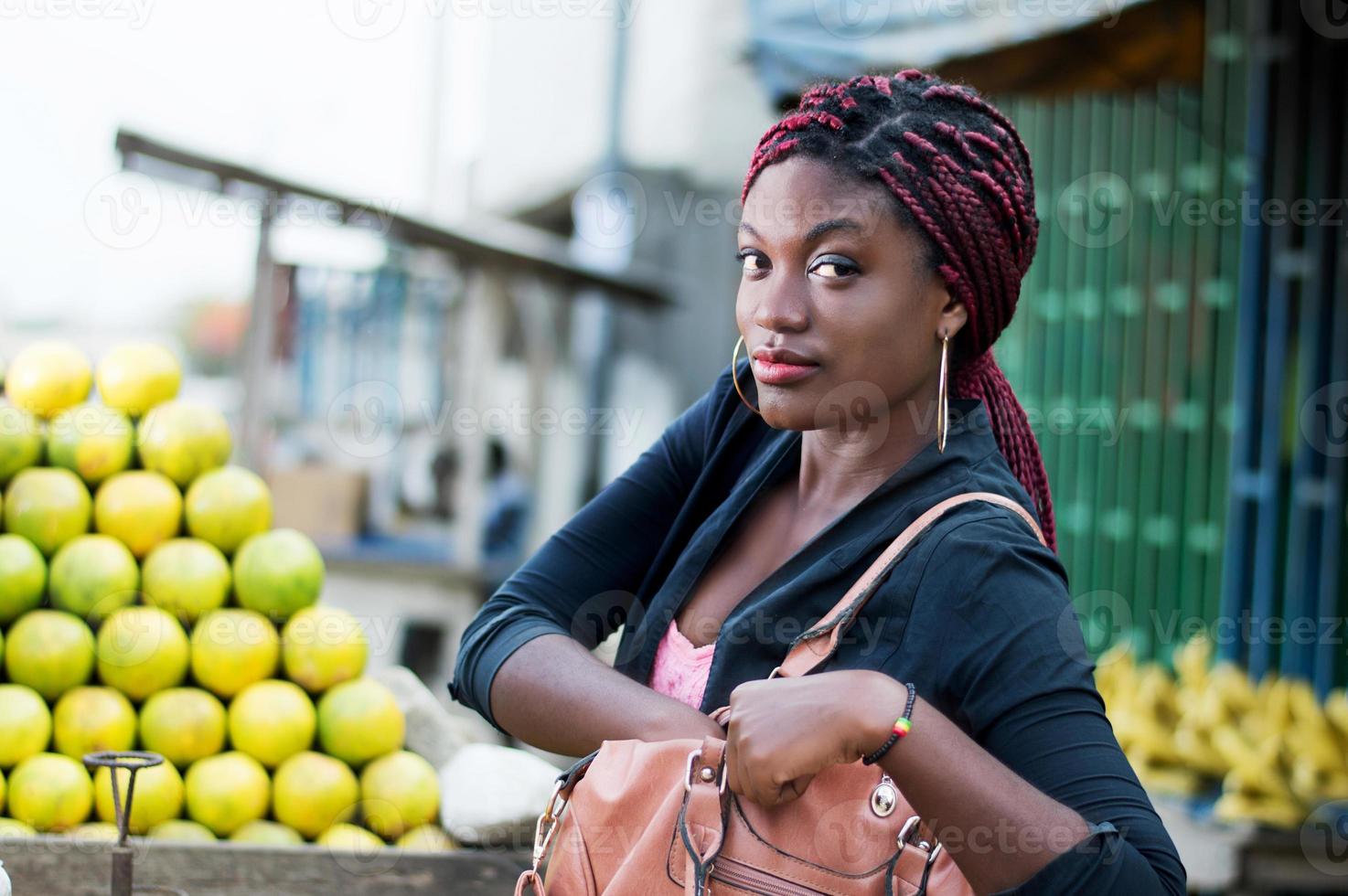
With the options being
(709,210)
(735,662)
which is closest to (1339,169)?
(735,662)

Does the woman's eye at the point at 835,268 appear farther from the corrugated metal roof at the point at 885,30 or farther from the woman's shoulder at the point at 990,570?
the corrugated metal roof at the point at 885,30

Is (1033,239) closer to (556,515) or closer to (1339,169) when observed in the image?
(1339,169)

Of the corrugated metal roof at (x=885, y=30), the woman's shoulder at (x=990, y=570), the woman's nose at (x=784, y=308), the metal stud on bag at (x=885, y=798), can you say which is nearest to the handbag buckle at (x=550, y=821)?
the metal stud on bag at (x=885, y=798)

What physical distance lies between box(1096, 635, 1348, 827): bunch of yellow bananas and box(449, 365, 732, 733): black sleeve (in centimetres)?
286

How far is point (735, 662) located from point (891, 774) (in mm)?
309

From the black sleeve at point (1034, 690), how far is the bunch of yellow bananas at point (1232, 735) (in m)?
2.99

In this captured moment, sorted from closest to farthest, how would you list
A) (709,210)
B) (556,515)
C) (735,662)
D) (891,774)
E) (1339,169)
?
1. (891,774)
2. (735,662)
3. (1339,169)
4. (709,210)
5. (556,515)

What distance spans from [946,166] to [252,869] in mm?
1891

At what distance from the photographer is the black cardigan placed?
1352mm

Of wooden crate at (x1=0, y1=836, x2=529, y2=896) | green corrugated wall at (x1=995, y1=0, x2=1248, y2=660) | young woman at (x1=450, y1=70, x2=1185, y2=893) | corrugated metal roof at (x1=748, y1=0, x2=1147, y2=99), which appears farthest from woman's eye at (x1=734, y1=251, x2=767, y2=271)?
green corrugated wall at (x1=995, y1=0, x2=1248, y2=660)

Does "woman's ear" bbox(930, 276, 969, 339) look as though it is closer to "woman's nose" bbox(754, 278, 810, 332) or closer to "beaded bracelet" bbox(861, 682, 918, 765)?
"woman's nose" bbox(754, 278, 810, 332)

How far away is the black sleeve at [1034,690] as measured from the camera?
4.36 ft

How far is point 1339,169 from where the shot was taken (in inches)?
187

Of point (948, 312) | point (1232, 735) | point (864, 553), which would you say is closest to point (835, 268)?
point (948, 312)
